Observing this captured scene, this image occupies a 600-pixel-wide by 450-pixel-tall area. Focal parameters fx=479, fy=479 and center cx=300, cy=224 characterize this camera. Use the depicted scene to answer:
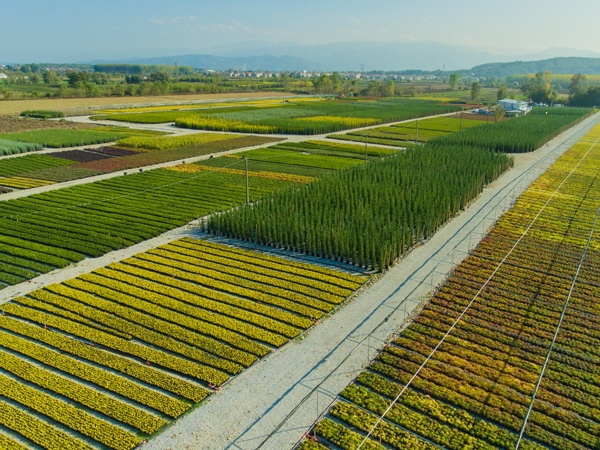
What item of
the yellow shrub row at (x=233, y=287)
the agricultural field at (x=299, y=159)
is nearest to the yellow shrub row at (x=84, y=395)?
the yellow shrub row at (x=233, y=287)

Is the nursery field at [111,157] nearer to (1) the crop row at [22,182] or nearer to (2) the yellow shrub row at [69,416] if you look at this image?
(1) the crop row at [22,182]

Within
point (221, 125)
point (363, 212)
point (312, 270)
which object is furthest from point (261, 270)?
point (221, 125)

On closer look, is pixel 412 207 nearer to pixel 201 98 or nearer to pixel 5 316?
pixel 5 316

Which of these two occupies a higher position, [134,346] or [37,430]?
[134,346]

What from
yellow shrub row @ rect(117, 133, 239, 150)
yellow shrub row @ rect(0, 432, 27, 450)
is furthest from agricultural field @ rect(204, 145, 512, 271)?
yellow shrub row @ rect(117, 133, 239, 150)

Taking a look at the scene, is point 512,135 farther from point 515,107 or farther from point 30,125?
point 30,125

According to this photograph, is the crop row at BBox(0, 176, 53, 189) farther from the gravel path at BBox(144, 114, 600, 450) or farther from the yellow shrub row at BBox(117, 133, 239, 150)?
the gravel path at BBox(144, 114, 600, 450)

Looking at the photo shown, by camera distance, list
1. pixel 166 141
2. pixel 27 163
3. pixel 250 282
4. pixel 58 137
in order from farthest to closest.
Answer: pixel 58 137
pixel 166 141
pixel 27 163
pixel 250 282
